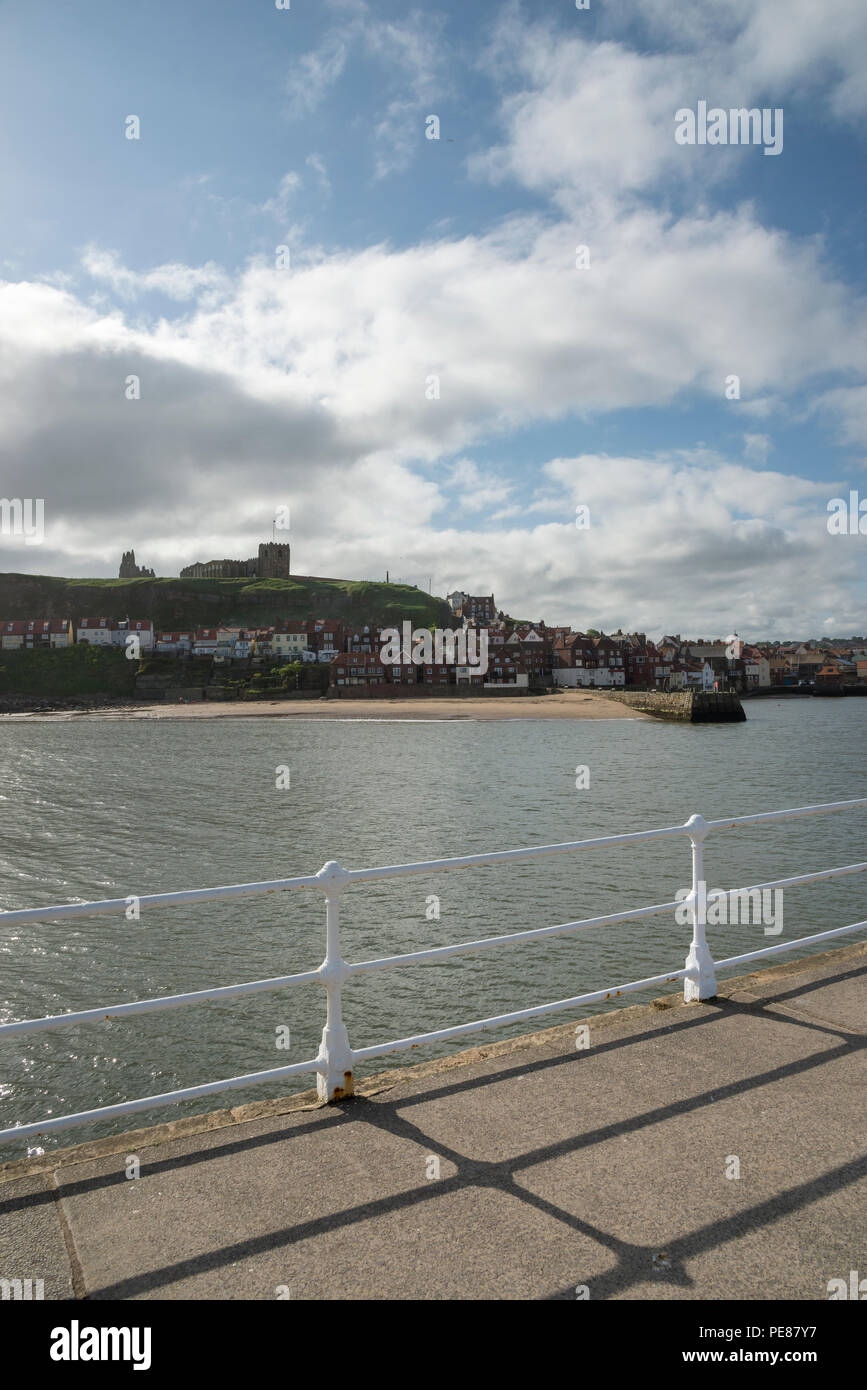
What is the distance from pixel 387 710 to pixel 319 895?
81307mm

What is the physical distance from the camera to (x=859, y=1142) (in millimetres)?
3932

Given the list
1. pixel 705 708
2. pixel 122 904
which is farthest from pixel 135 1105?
pixel 705 708

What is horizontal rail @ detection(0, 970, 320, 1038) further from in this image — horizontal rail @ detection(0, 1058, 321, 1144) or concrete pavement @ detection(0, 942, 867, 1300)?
concrete pavement @ detection(0, 942, 867, 1300)

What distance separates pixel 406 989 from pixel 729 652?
522 feet

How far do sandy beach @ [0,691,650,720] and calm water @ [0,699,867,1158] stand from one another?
43.4 meters

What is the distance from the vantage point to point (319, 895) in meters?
17.2

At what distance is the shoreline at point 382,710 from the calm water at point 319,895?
140ft

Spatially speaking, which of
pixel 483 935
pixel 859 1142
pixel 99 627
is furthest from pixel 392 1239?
pixel 99 627

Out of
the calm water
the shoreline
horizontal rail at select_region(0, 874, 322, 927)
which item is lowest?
the calm water

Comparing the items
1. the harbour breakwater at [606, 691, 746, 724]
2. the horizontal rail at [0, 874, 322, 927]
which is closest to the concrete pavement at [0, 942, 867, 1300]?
the horizontal rail at [0, 874, 322, 927]

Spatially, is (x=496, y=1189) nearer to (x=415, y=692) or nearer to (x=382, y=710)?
(x=382, y=710)

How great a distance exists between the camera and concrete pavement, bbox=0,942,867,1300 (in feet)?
10.1

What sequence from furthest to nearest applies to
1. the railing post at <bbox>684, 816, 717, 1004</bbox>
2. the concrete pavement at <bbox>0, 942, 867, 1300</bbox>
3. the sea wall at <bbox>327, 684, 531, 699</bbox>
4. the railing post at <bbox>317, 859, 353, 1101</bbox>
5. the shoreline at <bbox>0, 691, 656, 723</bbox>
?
1. the sea wall at <bbox>327, 684, 531, 699</bbox>
2. the shoreline at <bbox>0, 691, 656, 723</bbox>
3. the railing post at <bbox>684, 816, 717, 1004</bbox>
4. the railing post at <bbox>317, 859, 353, 1101</bbox>
5. the concrete pavement at <bbox>0, 942, 867, 1300</bbox>
